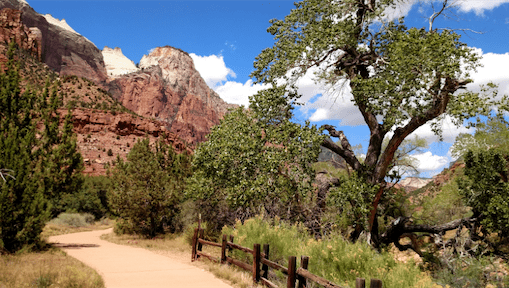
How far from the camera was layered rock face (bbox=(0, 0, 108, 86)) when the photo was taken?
403 feet

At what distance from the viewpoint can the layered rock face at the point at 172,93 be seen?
454 ft

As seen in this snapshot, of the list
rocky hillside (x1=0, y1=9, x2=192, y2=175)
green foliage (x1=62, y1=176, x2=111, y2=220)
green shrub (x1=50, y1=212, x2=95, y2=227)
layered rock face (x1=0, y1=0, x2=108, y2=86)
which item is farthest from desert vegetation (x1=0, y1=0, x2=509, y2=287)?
layered rock face (x1=0, y1=0, x2=108, y2=86)

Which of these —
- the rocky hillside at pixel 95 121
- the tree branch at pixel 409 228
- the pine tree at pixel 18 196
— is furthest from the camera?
the rocky hillside at pixel 95 121

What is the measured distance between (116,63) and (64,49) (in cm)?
3654

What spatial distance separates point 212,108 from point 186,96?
18.8m

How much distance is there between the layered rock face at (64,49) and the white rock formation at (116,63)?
9.74m

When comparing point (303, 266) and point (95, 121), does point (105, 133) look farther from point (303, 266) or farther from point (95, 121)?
point (303, 266)

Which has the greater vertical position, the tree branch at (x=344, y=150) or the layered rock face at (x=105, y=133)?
the layered rock face at (x=105, y=133)

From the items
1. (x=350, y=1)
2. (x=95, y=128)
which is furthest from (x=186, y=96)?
(x=350, y=1)

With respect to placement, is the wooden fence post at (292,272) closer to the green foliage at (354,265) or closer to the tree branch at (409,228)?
the green foliage at (354,265)

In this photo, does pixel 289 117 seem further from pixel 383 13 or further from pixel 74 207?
pixel 74 207

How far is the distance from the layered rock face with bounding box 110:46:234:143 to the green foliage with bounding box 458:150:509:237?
5127 inches

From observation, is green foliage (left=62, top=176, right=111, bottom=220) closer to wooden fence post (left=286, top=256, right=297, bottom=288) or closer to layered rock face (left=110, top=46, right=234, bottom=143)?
wooden fence post (left=286, top=256, right=297, bottom=288)

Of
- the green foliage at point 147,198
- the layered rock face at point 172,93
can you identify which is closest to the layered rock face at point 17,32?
the layered rock face at point 172,93
